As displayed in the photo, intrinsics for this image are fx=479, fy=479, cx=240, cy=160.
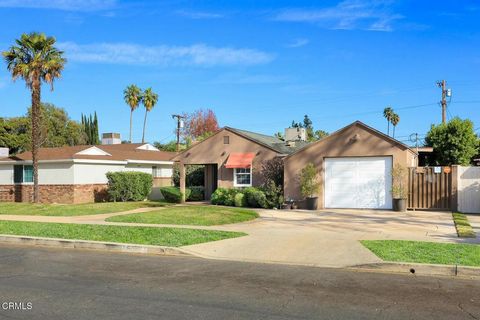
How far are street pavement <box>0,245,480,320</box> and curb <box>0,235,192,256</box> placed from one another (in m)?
1.32

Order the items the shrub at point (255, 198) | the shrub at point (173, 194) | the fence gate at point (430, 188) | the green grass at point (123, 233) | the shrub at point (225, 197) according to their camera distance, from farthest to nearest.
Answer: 1. the shrub at point (173, 194)
2. the shrub at point (225, 197)
3. the shrub at point (255, 198)
4. the fence gate at point (430, 188)
5. the green grass at point (123, 233)

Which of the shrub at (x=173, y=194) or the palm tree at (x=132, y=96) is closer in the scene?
the shrub at (x=173, y=194)

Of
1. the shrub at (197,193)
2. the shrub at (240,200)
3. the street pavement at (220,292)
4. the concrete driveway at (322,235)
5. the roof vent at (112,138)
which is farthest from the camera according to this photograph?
the roof vent at (112,138)

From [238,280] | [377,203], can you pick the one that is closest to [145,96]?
[377,203]

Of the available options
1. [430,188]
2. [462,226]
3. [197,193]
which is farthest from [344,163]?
[197,193]

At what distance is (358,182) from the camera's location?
21.7 meters

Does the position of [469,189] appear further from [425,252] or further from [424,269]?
[424,269]

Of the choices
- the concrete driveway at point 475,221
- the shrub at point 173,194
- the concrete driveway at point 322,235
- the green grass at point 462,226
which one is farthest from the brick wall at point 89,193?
the concrete driveway at point 475,221

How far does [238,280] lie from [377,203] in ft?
46.3

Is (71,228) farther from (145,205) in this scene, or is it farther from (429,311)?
(429,311)

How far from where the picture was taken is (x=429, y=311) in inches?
257

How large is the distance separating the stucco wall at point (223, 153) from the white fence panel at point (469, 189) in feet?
28.7

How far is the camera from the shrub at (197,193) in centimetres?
2828

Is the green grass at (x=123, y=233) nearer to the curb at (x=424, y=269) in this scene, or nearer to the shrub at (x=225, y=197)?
the curb at (x=424, y=269)
